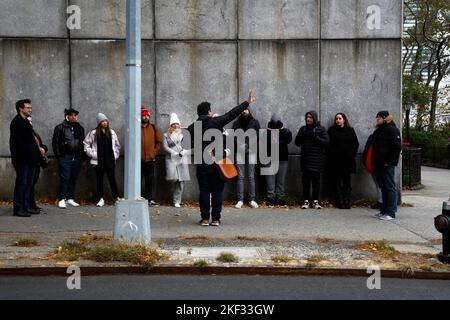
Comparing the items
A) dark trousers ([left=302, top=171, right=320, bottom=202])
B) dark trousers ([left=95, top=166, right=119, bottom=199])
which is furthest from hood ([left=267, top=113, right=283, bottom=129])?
dark trousers ([left=95, top=166, right=119, bottom=199])

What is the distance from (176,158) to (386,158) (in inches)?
160

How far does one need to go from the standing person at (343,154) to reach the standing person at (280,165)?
910 mm

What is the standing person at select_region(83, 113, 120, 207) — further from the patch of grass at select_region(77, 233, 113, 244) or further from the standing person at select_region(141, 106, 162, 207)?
the patch of grass at select_region(77, 233, 113, 244)

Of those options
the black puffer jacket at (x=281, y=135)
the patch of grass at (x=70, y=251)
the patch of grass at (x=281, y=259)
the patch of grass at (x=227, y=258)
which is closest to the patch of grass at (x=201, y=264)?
the patch of grass at (x=227, y=258)

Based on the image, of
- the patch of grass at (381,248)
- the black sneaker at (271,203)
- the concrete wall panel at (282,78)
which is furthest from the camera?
the concrete wall panel at (282,78)

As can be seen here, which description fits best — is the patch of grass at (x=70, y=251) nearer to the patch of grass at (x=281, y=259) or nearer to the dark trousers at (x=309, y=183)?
the patch of grass at (x=281, y=259)

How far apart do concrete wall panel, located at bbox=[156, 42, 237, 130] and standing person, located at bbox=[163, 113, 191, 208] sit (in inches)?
17.6

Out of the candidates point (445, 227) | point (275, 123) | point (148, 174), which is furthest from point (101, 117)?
point (445, 227)

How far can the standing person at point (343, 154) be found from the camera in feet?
40.8

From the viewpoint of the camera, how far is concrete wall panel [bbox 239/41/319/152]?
510 inches

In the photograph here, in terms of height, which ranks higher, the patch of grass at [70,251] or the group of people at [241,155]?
the group of people at [241,155]

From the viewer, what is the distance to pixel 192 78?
507 inches

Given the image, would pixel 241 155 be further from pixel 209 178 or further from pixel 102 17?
pixel 102 17
